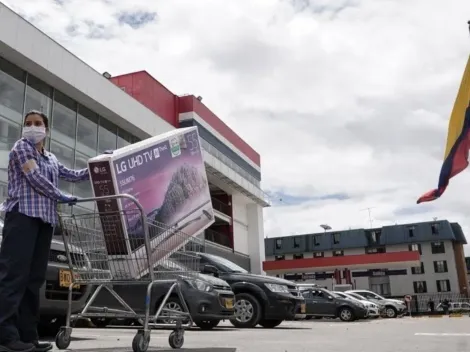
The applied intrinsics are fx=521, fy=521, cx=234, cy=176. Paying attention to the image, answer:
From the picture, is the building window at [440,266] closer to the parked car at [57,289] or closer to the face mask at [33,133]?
the parked car at [57,289]

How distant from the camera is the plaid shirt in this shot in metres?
3.89

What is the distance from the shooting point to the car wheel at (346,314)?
19109 millimetres

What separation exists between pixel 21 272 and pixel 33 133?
1079 millimetres

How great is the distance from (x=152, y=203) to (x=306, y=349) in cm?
205

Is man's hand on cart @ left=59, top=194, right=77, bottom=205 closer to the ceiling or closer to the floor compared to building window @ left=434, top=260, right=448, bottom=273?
closer to the floor

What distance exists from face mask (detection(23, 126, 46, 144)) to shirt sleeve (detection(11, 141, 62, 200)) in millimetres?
75

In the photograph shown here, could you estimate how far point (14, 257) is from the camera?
12.2 feet

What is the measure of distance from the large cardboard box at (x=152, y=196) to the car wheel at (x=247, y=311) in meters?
4.67

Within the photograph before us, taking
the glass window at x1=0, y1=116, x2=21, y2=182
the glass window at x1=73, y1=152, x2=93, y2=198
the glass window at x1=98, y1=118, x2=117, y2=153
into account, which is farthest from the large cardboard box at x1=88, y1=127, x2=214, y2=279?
the glass window at x1=98, y1=118, x2=117, y2=153

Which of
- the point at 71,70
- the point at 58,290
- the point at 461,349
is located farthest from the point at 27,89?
the point at 461,349

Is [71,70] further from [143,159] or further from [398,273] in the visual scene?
[398,273]

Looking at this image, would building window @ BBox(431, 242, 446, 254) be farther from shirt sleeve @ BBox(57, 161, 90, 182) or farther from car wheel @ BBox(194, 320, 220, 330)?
shirt sleeve @ BBox(57, 161, 90, 182)

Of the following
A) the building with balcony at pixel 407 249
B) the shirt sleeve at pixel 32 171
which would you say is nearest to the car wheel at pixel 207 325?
the shirt sleeve at pixel 32 171

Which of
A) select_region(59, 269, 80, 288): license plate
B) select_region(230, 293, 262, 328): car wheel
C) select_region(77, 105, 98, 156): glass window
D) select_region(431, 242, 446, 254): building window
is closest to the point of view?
select_region(59, 269, 80, 288): license plate
